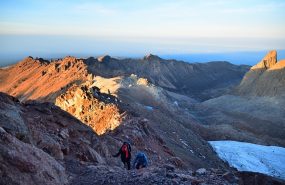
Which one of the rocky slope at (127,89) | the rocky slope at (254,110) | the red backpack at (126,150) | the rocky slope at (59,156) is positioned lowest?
the rocky slope at (254,110)

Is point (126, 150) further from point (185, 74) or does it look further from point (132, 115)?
point (185, 74)

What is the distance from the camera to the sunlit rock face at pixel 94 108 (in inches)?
1150

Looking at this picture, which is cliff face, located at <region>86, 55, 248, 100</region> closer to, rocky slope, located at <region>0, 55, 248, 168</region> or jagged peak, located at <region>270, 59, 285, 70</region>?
rocky slope, located at <region>0, 55, 248, 168</region>

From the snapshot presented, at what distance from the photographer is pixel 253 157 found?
3625 cm

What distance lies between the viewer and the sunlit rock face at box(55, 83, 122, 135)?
29.2m

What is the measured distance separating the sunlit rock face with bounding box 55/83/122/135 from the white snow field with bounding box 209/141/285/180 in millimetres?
11299

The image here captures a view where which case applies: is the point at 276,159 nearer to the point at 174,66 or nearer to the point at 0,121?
the point at 0,121

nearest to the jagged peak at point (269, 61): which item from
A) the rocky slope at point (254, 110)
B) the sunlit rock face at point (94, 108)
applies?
the rocky slope at point (254, 110)

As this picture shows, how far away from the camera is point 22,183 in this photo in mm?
9227

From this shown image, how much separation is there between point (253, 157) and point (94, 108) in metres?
14.8

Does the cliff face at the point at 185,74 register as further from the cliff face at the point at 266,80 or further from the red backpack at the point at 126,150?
the red backpack at the point at 126,150

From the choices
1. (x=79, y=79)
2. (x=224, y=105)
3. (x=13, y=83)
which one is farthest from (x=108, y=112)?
(x=13, y=83)

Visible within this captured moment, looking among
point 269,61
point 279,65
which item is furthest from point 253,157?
point 269,61

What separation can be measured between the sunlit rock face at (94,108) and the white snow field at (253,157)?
37.1 ft
